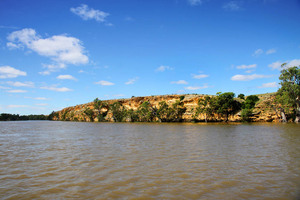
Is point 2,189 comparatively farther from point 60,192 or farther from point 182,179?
point 182,179

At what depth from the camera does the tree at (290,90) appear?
1698 inches

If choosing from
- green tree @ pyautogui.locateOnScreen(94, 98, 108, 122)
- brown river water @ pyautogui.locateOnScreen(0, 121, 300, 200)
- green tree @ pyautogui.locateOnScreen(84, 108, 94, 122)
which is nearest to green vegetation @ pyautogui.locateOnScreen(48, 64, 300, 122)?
green tree @ pyautogui.locateOnScreen(94, 98, 108, 122)

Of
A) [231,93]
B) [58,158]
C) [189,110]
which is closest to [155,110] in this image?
[189,110]

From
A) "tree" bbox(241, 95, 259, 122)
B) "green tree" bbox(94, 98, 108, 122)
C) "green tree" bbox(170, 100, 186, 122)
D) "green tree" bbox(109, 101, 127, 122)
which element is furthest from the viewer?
"green tree" bbox(94, 98, 108, 122)

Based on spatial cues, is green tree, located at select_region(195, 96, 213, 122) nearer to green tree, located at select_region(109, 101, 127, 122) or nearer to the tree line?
Answer: the tree line

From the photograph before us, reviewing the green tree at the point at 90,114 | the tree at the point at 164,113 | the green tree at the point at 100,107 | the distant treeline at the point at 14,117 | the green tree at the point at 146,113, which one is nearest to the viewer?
the tree at the point at 164,113

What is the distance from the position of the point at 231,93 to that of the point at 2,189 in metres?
59.4

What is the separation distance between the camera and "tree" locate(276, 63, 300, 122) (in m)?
43.1

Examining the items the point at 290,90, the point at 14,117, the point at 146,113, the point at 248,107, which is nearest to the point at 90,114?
the point at 146,113

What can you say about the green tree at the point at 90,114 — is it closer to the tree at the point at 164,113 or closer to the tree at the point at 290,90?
the tree at the point at 164,113

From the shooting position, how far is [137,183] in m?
5.58

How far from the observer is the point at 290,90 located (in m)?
44.0

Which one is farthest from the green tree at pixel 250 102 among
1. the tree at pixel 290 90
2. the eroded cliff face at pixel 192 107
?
the tree at pixel 290 90

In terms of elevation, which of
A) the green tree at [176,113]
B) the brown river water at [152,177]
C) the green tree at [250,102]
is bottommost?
the brown river water at [152,177]
